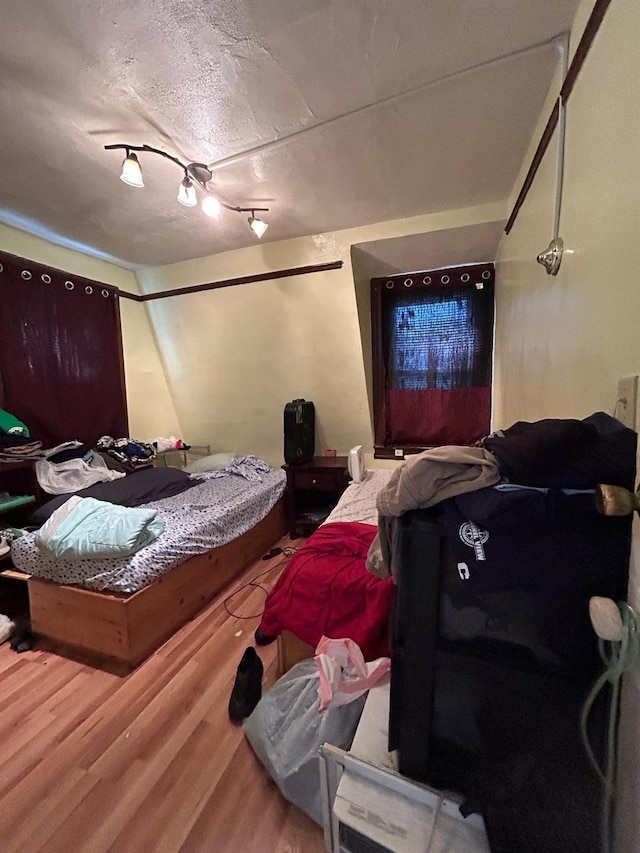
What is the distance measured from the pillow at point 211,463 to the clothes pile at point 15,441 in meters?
1.26

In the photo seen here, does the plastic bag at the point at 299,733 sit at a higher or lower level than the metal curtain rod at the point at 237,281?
lower

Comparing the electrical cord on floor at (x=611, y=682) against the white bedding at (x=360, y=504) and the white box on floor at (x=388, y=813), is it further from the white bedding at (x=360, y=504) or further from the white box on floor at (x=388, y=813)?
the white bedding at (x=360, y=504)

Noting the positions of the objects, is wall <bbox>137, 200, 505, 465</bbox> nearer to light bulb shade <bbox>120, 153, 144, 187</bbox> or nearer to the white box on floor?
light bulb shade <bbox>120, 153, 144, 187</bbox>

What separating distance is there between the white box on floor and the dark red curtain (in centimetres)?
294

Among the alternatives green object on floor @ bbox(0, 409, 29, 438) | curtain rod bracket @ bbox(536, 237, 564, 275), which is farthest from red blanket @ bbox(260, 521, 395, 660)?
green object on floor @ bbox(0, 409, 29, 438)

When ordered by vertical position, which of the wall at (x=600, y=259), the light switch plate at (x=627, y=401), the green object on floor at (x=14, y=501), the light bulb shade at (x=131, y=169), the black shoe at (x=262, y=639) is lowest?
the black shoe at (x=262, y=639)

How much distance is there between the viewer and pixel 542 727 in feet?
2.20

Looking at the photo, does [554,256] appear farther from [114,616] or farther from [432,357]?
[114,616]

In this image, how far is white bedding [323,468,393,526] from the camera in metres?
2.06

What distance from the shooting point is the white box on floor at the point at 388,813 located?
2.29ft

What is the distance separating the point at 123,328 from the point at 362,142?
2642 mm

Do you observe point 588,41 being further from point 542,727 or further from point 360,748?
point 360,748

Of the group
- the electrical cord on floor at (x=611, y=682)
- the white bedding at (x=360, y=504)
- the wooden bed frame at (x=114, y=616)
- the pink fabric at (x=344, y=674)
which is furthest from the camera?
the white bedding at (x=360, y=504)

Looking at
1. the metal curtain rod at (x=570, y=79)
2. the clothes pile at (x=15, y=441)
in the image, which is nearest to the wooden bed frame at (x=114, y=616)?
the clothes pile at (x=15, y=441)
